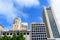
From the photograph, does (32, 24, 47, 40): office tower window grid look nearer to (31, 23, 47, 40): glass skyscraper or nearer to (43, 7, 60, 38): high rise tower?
(31, 23, 47, 40): glass skyscraper

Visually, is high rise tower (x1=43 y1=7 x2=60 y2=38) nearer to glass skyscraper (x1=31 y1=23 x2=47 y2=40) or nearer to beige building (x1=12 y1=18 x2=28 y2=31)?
glass skyscraper (x1=31 y1=23 x2=47 y2=40)

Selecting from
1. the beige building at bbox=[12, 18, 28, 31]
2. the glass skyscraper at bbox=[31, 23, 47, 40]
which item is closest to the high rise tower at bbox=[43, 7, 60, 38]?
the glass skyscraper at bbox=[31, 23, 47, 40]

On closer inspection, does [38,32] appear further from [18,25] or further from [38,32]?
[18,25]

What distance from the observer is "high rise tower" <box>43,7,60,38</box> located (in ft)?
299

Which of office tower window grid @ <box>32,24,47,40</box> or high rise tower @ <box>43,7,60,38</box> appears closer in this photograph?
high rise tower @ <box>43,7,60,38</box>

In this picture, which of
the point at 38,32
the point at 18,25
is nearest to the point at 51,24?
the point at 38,32

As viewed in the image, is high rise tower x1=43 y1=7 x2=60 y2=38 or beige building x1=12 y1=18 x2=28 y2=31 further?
beige building x1=12 y1=18 x2=28 y2=31

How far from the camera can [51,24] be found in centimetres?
9888

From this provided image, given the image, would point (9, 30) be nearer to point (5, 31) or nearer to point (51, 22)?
point (5, 31)

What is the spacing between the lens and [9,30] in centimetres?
12988

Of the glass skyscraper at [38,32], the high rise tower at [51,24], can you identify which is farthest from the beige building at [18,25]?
the high rise tower at [51,24]

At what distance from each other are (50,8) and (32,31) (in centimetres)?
2708

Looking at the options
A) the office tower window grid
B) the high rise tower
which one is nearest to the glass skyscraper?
the office tower window grid

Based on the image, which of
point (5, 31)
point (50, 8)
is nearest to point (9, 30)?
point (5, 31)
